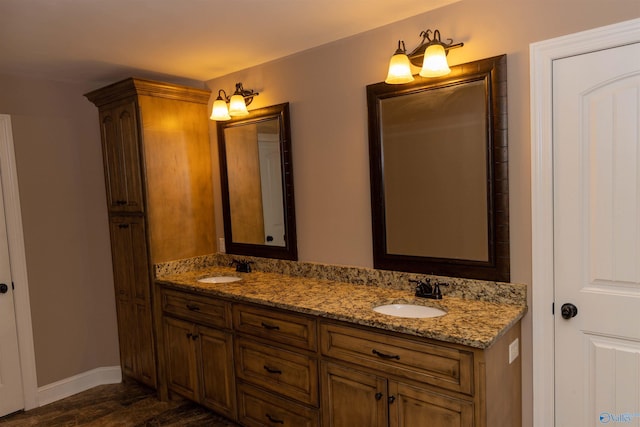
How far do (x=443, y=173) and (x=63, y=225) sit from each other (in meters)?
2.84

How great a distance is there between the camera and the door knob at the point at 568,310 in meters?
1.95

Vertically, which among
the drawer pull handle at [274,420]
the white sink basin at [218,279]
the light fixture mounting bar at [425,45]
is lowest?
the drawer pull handle at [274,420]

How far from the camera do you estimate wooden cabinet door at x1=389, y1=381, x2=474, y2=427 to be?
175 centimetres

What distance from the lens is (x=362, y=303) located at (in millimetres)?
2244

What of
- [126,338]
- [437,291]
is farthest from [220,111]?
[126,338]

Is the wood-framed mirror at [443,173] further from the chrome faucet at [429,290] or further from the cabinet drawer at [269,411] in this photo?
the cabinet drawer at [269,411]

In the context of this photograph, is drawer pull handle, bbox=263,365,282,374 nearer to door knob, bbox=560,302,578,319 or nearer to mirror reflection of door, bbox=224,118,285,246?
mirror reflection of door, bbox=224,118,285,246

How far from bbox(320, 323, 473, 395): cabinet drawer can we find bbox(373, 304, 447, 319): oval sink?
0.24 meters

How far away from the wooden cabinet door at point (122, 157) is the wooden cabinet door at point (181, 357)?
88 cm

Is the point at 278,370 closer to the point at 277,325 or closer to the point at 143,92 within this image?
the point at 277,325

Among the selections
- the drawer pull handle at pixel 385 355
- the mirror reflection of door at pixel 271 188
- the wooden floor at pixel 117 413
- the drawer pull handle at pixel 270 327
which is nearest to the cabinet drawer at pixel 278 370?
the drawer pull handle at pixel 270 327

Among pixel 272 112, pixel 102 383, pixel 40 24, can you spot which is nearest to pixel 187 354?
pixel 102 383

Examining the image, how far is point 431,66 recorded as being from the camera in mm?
2027

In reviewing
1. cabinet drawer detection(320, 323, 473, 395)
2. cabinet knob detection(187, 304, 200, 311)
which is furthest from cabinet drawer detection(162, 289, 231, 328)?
cabinet drawer detection(320, 323, 473, 395)
